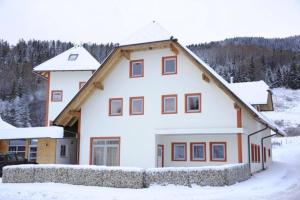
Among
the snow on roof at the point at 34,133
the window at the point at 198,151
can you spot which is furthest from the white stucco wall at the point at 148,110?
the snow on roof at the point at 34,133

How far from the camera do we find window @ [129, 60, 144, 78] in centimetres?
2458

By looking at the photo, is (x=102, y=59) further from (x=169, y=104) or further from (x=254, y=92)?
(x=169, y=104)

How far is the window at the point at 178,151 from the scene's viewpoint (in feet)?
79.3

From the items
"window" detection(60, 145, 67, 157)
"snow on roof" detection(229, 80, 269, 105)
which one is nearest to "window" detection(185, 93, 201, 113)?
"window" detection(60, 145, 67, 157)

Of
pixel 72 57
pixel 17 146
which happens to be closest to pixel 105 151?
pixel 17 146

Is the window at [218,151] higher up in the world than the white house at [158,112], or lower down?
lower down

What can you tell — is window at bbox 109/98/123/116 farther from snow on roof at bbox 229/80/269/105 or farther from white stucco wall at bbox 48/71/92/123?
snow on roof at bbox 229/80/269/105

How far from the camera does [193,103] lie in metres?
23.0

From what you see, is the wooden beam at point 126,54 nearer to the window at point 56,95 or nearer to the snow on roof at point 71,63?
the snow on roof at point 71,63

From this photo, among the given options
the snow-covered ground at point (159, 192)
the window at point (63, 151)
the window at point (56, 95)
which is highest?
the window at point (56, 95)

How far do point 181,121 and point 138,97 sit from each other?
3142 millimetres

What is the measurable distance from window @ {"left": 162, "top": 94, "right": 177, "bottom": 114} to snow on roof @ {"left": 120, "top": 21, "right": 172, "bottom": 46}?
3.40 metres

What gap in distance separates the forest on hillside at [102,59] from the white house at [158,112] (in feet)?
204

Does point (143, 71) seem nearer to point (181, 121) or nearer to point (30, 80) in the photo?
point (181, 121)
